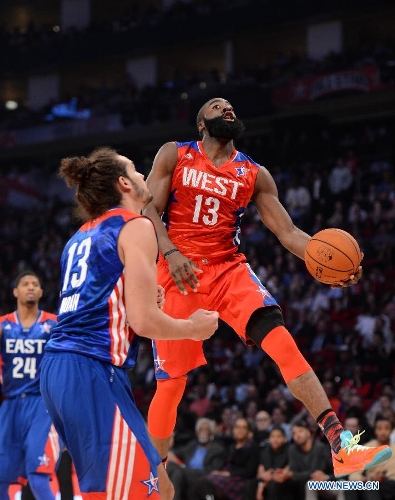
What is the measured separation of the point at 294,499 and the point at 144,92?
18049 millimetres

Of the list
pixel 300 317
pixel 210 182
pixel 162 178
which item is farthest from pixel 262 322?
pixel 300 317

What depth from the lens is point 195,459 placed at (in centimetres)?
1103

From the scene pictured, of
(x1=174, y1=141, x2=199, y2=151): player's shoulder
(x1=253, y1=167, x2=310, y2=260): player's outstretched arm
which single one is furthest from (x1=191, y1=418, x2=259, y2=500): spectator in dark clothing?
(x1=174, y1=141, x2=199, y2=151): player's shoulder

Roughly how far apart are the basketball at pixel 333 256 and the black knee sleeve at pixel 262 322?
0.38m

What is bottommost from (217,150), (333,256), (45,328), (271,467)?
(271,467)

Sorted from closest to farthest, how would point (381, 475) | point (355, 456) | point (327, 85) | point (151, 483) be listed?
point (151, 483) < point (355, 456) < point (381, 475) < point (327, 85)

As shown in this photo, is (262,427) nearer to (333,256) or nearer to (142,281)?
(333,256)

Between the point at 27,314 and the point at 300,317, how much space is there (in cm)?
746

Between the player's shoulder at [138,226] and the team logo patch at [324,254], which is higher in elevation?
the player's shoulder at [138,226]

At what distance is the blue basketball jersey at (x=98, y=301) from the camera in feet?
12.3

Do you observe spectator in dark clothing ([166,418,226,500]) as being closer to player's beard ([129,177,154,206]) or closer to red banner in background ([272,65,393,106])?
player's beard ([129,177,154,206])

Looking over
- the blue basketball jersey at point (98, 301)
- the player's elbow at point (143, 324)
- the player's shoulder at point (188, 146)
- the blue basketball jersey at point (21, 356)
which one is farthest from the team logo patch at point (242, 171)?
the blue basketball jersey at point (21, 356)

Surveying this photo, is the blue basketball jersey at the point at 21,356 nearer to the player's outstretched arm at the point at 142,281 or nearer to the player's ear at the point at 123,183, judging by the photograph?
the player's ear at the point at 123,183

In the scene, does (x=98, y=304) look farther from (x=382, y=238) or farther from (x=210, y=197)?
Result: (x=382, y=238)
